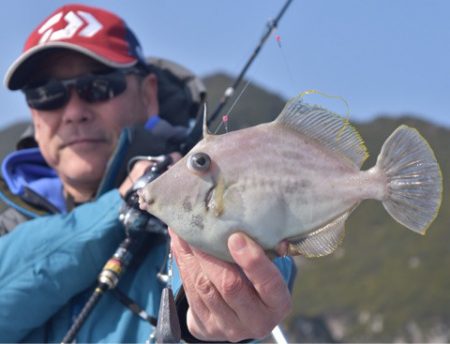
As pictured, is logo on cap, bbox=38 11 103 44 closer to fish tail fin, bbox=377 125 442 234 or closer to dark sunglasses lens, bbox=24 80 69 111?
dark sunglasses lens, bbox=24 80 69 111

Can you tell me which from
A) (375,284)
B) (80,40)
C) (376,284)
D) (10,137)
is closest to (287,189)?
(80,40)

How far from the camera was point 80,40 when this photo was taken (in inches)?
186

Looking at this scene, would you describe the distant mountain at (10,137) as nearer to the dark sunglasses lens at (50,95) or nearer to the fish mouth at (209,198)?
the dark sunglasses lens at (50,95)

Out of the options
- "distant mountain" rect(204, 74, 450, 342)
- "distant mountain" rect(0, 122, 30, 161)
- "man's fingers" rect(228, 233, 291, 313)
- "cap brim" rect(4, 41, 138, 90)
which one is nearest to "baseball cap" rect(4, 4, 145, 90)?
"cap brim" rect(4, 41, 138, 90)

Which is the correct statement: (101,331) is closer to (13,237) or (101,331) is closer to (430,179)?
(13,237)

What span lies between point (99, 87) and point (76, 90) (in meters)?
0.15

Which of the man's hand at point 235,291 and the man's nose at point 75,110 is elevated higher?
the man's hand at point 235,291

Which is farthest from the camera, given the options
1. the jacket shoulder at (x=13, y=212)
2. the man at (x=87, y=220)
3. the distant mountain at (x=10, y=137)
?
the distant mountain at (x=10, y=137)

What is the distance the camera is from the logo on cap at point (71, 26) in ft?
15.7

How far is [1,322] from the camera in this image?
13.1 ft

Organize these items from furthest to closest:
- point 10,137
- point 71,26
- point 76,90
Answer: point 10,137 < point 71,26 < point 76,90

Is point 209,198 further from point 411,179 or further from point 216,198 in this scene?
point 411,179

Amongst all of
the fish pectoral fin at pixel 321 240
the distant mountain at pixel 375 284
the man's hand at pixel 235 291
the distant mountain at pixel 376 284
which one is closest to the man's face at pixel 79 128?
the man's hand at pixel 235 291

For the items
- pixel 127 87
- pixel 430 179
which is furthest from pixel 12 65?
pixel 430 179
